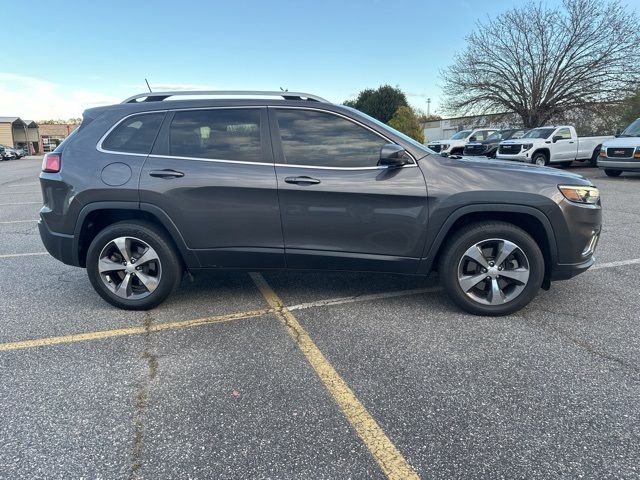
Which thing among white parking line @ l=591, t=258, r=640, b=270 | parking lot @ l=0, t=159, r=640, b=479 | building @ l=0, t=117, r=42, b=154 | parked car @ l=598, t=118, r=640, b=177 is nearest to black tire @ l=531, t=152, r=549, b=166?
parked car @ l=598, t=118, r=640, b=177

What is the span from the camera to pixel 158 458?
6.91 ft

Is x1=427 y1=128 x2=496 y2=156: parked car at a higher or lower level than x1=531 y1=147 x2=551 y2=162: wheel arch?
higher

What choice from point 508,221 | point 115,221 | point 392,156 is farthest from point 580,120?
point 115,221

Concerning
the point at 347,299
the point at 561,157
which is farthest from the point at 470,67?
the point at 347,299

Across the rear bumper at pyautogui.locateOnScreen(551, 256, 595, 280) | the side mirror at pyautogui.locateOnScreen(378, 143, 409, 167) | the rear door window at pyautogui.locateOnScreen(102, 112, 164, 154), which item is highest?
the rear door window at pyautogui.locateOnScreen(102, 112, 164, 154)

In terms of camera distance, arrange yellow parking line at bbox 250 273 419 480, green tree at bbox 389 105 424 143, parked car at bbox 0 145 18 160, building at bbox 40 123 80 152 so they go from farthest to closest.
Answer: building at bbox 40 123 80 152
parked car at bbox 0 145 18 160
green tree at bbox 389 105 424 143
yellow parking line at bbox 250 273 419 480

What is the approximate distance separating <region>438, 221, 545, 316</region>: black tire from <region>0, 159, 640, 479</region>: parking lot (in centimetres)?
12

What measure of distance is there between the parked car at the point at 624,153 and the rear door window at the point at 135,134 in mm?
14124

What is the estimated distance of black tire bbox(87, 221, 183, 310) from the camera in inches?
145

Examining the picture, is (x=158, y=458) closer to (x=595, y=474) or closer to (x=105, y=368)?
(x=105, y=368)

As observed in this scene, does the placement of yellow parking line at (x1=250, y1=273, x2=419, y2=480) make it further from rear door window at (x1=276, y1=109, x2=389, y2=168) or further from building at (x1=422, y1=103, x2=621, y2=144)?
building at (x1=422, y1=103, x2=621, y2=144)

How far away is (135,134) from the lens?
3.72m

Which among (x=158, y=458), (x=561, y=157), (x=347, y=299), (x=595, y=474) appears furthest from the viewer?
(x=561, y=157)

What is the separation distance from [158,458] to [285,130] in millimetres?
2524
